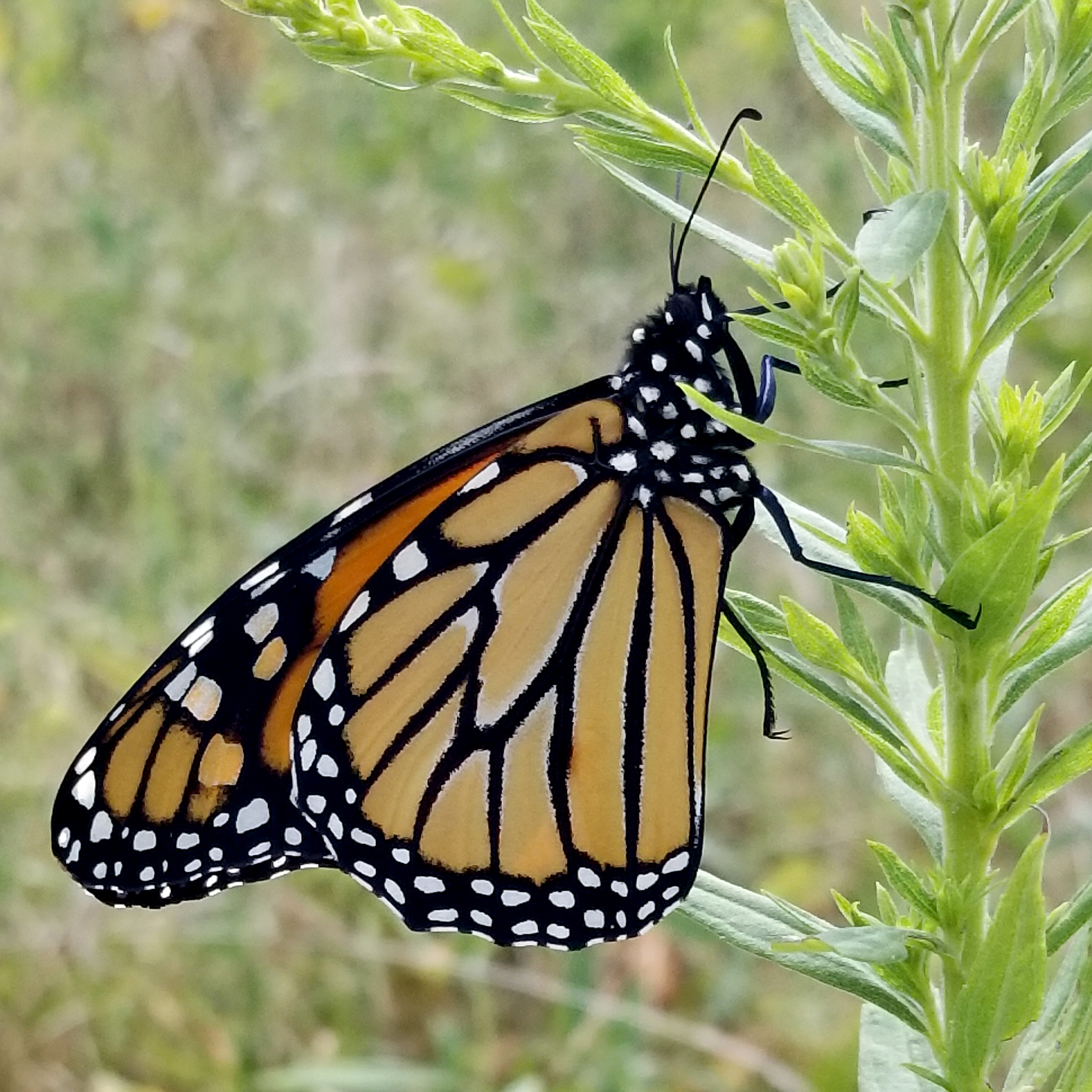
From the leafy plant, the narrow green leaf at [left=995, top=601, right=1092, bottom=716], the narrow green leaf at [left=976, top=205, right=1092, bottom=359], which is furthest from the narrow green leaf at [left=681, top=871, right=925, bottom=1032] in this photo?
the narrow green leaf at [left=976, top=205, right=1092, bottom=359]

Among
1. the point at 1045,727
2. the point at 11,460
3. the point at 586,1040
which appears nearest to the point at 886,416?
the point at 586,1040

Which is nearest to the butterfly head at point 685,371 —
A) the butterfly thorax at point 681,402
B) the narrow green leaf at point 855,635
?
the butterfly thorax at point 681,402

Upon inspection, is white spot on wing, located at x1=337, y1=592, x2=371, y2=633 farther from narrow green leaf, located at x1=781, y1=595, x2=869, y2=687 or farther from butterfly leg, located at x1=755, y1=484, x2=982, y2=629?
narrow green leaf, located at x1=781, y1=595, x2=869, y2=687

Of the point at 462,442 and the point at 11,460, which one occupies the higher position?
the point at 462,442

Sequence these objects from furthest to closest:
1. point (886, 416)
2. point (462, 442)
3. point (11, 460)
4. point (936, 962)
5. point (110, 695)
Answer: point (11, 460) < point (110, 695) < point (462, 442) < point (936, 962) < point (886, 416)

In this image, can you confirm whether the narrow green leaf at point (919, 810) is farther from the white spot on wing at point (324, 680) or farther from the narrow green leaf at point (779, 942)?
the white spot on wing at point (324, 680)

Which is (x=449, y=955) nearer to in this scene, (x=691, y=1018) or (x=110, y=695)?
(x=691, y=1018)

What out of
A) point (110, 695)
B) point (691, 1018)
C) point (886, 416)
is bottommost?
point (691, 1018)

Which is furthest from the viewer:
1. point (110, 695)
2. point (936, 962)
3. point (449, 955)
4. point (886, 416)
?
point (110, 695)
